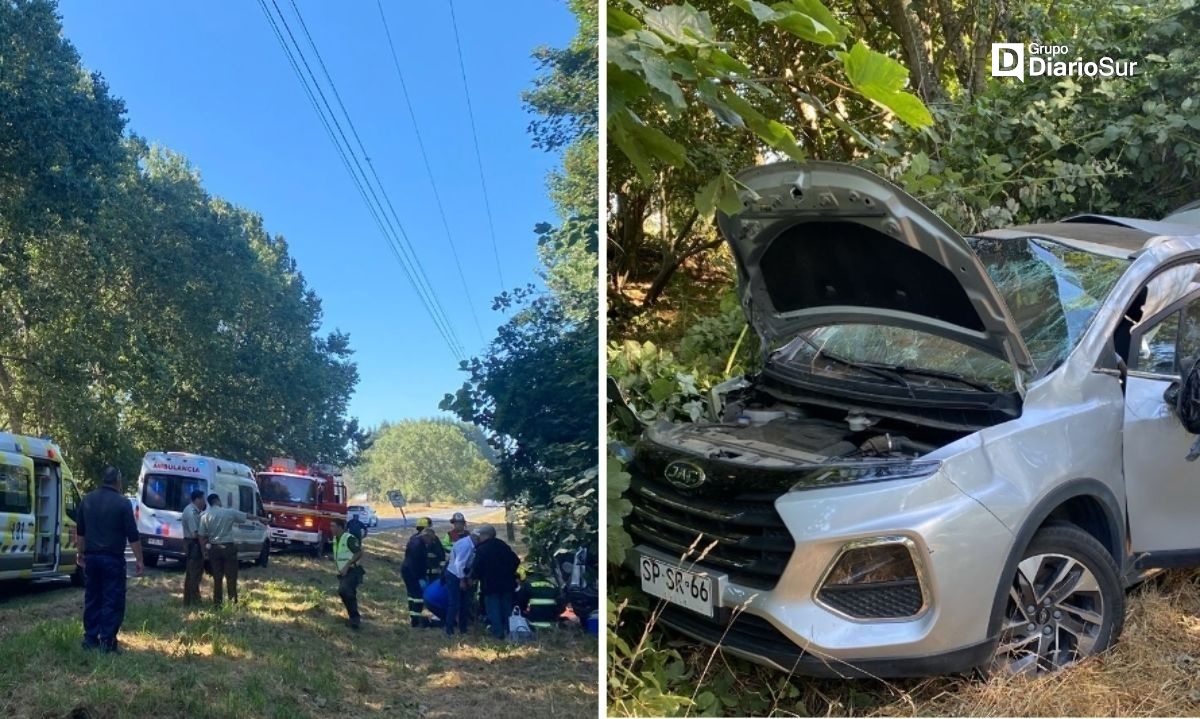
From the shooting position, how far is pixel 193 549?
7.84 feet

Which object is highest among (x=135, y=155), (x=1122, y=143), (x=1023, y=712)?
(x=1122, y=143)

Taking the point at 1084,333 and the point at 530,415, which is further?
the point at 1084,333

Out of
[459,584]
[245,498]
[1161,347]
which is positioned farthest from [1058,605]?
[245,498]

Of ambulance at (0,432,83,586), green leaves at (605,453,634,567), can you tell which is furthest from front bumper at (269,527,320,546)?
green leaves at (605,453,634,567)

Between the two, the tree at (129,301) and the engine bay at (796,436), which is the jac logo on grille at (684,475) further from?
the tree at (129,301)

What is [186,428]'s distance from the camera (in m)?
2.34

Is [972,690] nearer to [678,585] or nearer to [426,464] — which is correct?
[678,585]

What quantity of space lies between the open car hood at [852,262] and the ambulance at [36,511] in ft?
6.77

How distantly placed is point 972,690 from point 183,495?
214cm

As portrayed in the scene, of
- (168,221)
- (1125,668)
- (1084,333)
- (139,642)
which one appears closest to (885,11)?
(1084,333)

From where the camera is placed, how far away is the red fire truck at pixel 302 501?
237 cm

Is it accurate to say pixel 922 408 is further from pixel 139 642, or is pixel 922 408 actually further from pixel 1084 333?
pixel 139 642

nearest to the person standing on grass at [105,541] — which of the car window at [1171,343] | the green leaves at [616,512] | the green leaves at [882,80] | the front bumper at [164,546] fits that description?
the front bumper at [164,546]

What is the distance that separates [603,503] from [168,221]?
1.34m
